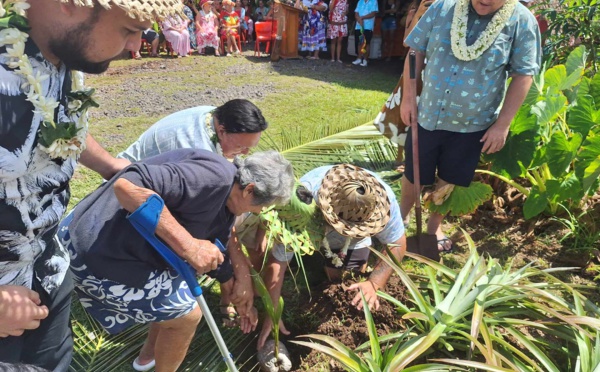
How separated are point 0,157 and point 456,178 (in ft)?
8.79

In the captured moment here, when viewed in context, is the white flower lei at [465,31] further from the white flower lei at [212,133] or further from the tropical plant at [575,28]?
the tropical plant at [575,28]

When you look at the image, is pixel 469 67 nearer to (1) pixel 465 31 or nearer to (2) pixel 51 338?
(1) pixel 465 31

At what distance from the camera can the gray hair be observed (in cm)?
189

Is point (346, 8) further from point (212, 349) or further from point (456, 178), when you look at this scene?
point (212, 349)

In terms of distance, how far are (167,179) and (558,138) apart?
258 centimetres

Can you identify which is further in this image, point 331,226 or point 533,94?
point 533,94

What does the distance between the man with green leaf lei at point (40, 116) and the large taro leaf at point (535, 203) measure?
284 cm

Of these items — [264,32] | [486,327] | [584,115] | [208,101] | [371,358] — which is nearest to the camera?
[371,358]

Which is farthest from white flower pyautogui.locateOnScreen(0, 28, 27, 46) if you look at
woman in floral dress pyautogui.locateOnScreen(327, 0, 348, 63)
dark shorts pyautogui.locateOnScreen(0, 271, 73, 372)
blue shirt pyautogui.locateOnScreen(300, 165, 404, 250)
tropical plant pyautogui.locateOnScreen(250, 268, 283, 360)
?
woman in floral dress pyautogui.locateOnScreen(327, 0, 348, 63)

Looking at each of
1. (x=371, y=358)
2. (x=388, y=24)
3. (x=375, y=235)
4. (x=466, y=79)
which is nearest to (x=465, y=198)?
(x=466, y=79)

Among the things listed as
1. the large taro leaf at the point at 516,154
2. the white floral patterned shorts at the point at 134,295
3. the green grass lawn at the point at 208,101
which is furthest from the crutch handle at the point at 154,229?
the large taro leaf at the point at 516,154

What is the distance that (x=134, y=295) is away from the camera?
1.89 m

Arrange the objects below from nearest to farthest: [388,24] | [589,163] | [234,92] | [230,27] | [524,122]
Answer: [589,163] → [524,122] → [234,92] → [388,24] → [230,27]

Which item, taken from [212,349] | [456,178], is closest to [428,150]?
[456,178]
